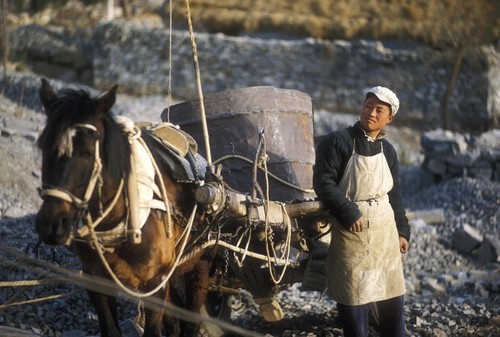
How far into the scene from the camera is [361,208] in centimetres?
502

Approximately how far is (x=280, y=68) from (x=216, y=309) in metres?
14.9

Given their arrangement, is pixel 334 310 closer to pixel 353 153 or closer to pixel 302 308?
pixel 302 308

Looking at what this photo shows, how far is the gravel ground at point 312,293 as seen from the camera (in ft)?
19.4

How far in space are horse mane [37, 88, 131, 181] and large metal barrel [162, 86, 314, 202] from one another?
2103 millimetres

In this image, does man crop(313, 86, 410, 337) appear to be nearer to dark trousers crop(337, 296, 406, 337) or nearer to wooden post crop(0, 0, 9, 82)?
dark trousers crop(337, 296, 406, 337)

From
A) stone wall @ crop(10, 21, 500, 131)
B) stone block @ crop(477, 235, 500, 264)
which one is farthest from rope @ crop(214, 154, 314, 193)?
stone wall @ crop(10, 21, 500, 131)

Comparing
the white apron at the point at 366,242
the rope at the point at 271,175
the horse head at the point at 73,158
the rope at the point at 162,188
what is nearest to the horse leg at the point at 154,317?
the rope at the point at 162,188

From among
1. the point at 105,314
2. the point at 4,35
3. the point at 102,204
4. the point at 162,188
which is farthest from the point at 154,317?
the point at 4,35

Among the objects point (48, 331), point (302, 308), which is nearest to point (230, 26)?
point (302, 308)

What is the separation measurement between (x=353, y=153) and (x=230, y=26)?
19.8 metres

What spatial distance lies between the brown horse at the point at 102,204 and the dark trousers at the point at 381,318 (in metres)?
1.21

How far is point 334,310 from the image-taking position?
6.84 metres

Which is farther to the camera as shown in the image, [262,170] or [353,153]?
[262,170]

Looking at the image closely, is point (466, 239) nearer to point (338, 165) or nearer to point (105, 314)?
point (338, 165)
